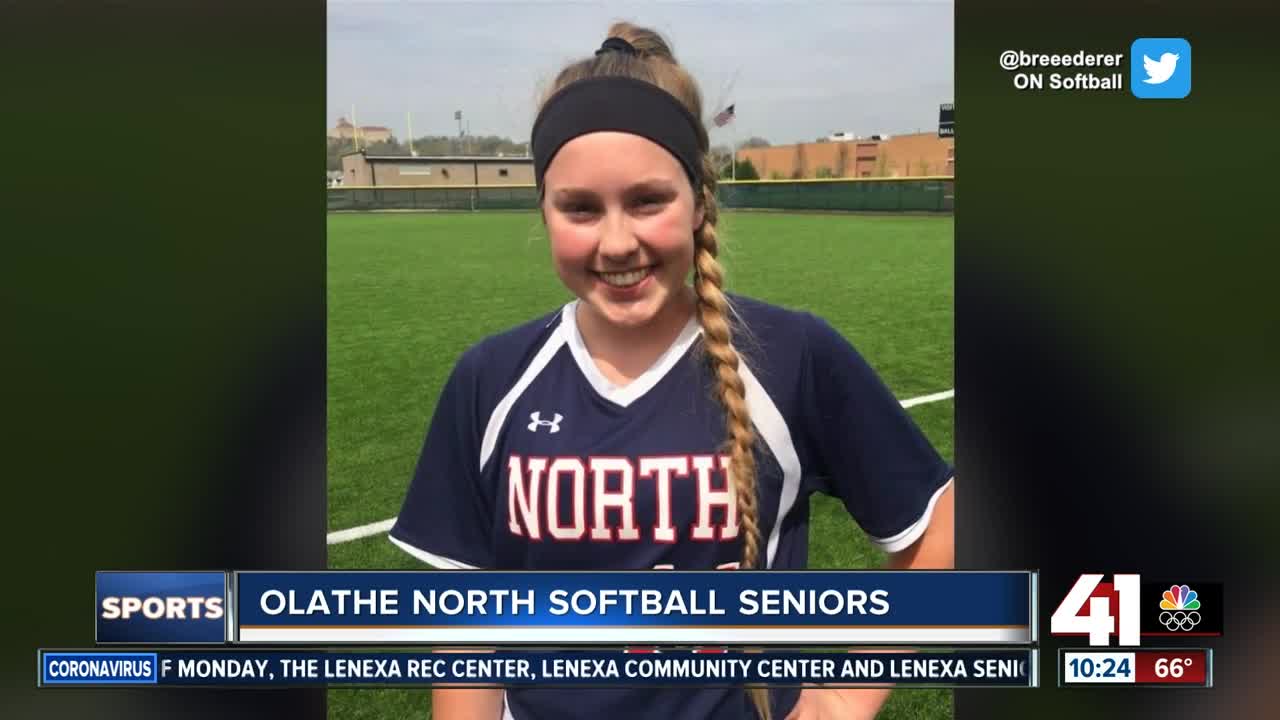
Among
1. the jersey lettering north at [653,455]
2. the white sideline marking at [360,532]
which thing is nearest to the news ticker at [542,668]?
the jersey lettering north at [653,455]

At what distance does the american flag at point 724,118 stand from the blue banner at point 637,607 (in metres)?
0.95

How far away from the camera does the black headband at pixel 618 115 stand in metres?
1.76

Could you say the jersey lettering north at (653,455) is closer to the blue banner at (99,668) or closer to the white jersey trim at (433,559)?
the white jersey trim at (433,559)

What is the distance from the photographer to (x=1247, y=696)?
219cm

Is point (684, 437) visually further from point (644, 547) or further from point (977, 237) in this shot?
point (977, 237)

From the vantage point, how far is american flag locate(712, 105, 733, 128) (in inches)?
75.4

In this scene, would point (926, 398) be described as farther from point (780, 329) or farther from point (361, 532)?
point (780, 329)

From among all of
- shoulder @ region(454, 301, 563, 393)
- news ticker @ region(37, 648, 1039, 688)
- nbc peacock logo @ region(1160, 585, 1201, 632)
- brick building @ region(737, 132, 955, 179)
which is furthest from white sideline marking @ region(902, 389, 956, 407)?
brick building @ region(737, 132, 955, 179)

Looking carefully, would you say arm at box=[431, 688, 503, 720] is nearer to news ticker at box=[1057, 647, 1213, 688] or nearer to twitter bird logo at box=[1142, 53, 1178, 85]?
news ticker at box=[1057, 647, 1213, 688]

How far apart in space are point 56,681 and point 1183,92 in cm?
299

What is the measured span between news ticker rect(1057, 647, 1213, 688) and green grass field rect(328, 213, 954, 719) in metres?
0.60

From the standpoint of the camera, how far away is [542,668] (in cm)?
Result: 214

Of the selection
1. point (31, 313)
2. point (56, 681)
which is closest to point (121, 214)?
point (31, 313)

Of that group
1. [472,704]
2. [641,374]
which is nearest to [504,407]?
[641,374]
